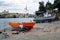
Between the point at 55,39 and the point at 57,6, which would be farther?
the point at 57,6

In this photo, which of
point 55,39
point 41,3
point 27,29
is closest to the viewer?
point 55,39

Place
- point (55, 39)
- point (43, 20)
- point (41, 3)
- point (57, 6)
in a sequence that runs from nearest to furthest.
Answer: point (55, 39), point (43, 20), point (57, 6), point (41, 3)

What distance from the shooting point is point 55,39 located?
656 inches

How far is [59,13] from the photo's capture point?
62.0m

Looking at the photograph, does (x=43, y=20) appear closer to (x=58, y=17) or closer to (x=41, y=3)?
(x=58, y=17)

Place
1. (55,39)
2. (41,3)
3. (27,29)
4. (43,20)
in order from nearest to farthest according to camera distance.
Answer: (55,39), (27,29), (43,20), (41,3)

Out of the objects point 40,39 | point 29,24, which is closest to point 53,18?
point 29,24

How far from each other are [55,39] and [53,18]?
4236cm

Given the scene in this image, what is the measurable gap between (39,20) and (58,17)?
30.1ft

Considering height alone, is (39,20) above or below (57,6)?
below

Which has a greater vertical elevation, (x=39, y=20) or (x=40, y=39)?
(x=40, y=39)

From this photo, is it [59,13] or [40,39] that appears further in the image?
[59,13]

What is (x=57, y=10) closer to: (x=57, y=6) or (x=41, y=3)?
(x=57, y=6)

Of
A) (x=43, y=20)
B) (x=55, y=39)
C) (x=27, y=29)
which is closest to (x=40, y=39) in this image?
(x=55, y=39)
